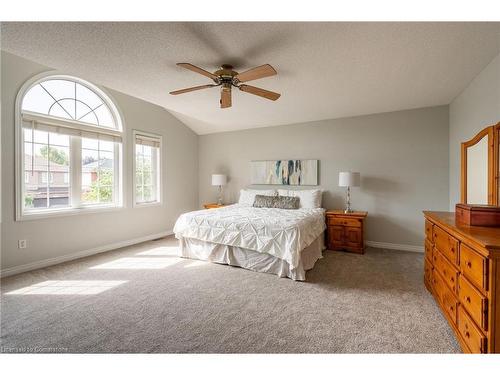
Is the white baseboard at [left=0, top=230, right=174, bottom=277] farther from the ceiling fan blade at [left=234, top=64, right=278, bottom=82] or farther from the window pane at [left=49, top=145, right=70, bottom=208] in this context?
the ceiling fan blade at [left=234, top=64, right=278, bottom=82]

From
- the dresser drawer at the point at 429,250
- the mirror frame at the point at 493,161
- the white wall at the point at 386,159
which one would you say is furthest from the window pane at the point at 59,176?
the mirror frame at the point at 493,161

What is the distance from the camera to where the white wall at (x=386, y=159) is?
3824 mm

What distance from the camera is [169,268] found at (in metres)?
3.27

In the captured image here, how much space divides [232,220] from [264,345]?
5.84 feet

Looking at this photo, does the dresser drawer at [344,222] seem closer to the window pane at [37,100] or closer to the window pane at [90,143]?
the window pane at [90,143]

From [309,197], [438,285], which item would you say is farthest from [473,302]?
[309,197]

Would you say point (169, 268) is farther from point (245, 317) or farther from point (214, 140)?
point (214, 140)

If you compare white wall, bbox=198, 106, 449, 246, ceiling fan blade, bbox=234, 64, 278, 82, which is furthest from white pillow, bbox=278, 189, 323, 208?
ceiling fan blade, bbox=234, 64, 278, 82

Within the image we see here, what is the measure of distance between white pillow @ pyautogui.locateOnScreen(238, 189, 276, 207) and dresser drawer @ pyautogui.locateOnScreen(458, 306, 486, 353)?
3.36 meters

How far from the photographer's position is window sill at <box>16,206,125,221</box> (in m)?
3.12

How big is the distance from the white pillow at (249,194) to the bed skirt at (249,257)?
1.49 meters

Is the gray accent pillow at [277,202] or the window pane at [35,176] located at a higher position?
the window pane at [35,176]

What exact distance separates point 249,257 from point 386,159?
2910 millimetres
